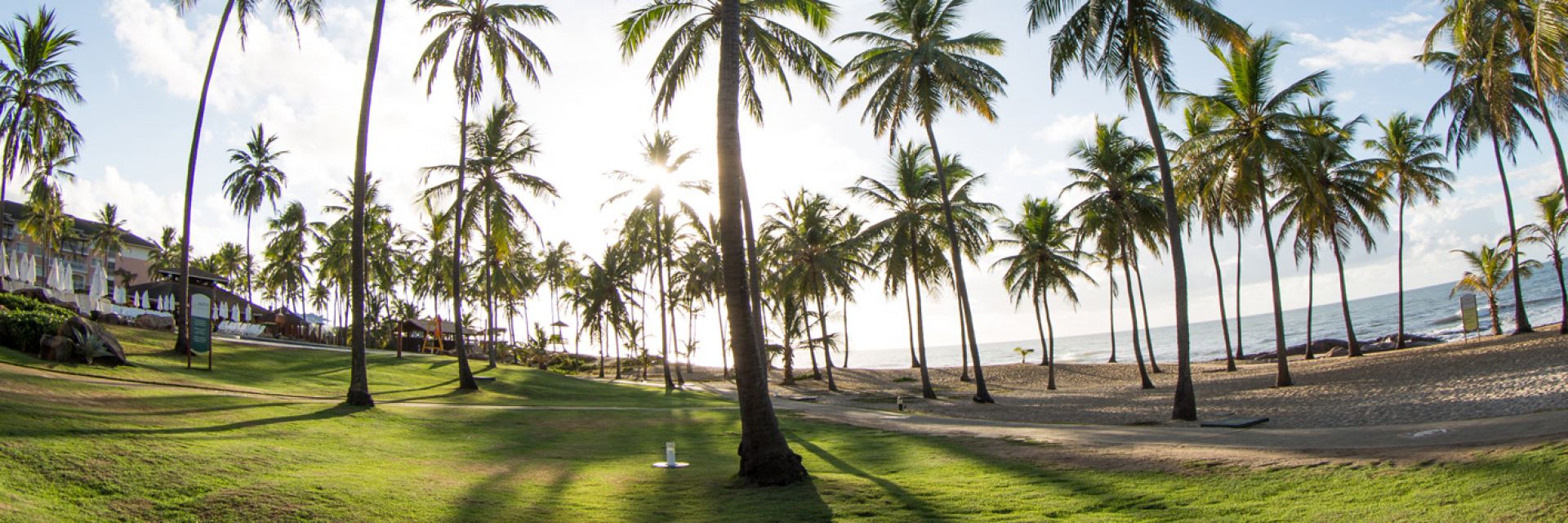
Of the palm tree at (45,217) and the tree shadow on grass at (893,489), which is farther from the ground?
the palm tree at (45,217)

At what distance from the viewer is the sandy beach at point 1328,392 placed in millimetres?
15273

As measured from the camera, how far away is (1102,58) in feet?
62.2

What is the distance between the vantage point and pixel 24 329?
16.2 meters

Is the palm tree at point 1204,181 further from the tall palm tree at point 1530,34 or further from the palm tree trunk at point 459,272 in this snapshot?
the palm tree trunk at point 459,272

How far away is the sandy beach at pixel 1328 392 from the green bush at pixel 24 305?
2068 centimetres

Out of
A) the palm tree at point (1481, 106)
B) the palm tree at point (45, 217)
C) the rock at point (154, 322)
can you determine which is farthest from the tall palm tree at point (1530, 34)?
the palm tree at point (45, 217)

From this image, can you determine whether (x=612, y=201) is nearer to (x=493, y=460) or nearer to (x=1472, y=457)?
(x=493, y=460)

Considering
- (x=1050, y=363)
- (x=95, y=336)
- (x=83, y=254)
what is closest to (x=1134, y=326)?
(x=1050, y=363)

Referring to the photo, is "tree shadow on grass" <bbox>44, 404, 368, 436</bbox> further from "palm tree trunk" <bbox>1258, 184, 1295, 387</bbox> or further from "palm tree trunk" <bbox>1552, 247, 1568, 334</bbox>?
"palm tree trunk" <bbox>1552, 247, 1568, 334</bbox>

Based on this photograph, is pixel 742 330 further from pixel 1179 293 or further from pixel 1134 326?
pixel 1134 326

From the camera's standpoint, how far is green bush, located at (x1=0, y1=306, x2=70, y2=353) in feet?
53.2

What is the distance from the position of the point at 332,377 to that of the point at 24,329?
7257mm

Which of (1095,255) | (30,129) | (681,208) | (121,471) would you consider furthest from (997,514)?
(1095,255)

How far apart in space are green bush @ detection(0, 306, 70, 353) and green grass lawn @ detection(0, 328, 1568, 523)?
17.0 feet
